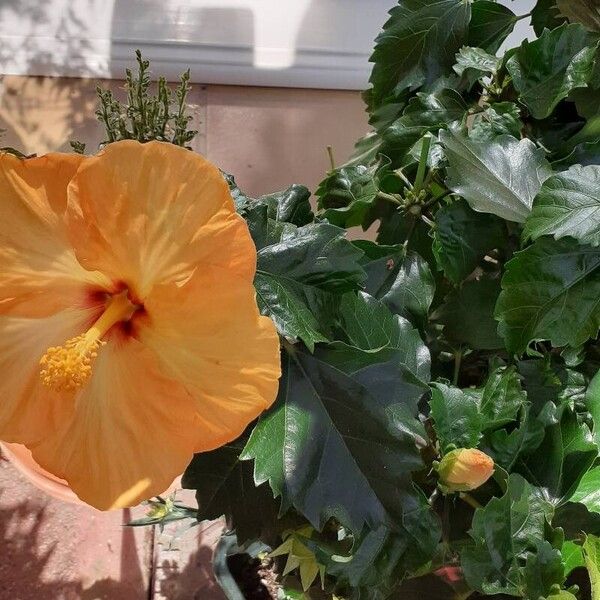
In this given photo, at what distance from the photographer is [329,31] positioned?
1.69 m

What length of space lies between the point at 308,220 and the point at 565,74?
0.29 meters

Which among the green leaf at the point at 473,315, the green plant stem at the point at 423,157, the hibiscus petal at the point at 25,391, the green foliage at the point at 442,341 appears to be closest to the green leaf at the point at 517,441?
the green foliage at the point at 442,341

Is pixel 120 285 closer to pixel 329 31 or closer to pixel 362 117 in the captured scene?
pixel 362 117

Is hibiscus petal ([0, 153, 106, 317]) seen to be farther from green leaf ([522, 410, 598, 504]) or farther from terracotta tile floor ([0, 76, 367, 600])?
terracotta tile floor ([0, 76, 367, 600])

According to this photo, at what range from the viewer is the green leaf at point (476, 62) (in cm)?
72

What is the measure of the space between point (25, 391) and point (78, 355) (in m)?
0.06

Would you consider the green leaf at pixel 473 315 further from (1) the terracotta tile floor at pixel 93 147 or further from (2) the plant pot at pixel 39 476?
(1) the terracotta tile floor at pixel 93 147

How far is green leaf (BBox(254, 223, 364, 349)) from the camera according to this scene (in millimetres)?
523

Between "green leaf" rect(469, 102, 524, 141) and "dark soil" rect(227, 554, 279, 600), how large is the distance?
24.9 inches

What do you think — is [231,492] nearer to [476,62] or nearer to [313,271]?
[313,271]

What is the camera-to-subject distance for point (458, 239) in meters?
0.65

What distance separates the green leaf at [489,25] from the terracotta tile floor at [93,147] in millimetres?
755

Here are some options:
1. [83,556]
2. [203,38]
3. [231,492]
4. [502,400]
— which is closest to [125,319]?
[231,492]

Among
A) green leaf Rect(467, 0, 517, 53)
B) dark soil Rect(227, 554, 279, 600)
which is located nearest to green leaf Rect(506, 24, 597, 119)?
green leaf Rect(467, 0, 517, 53)
